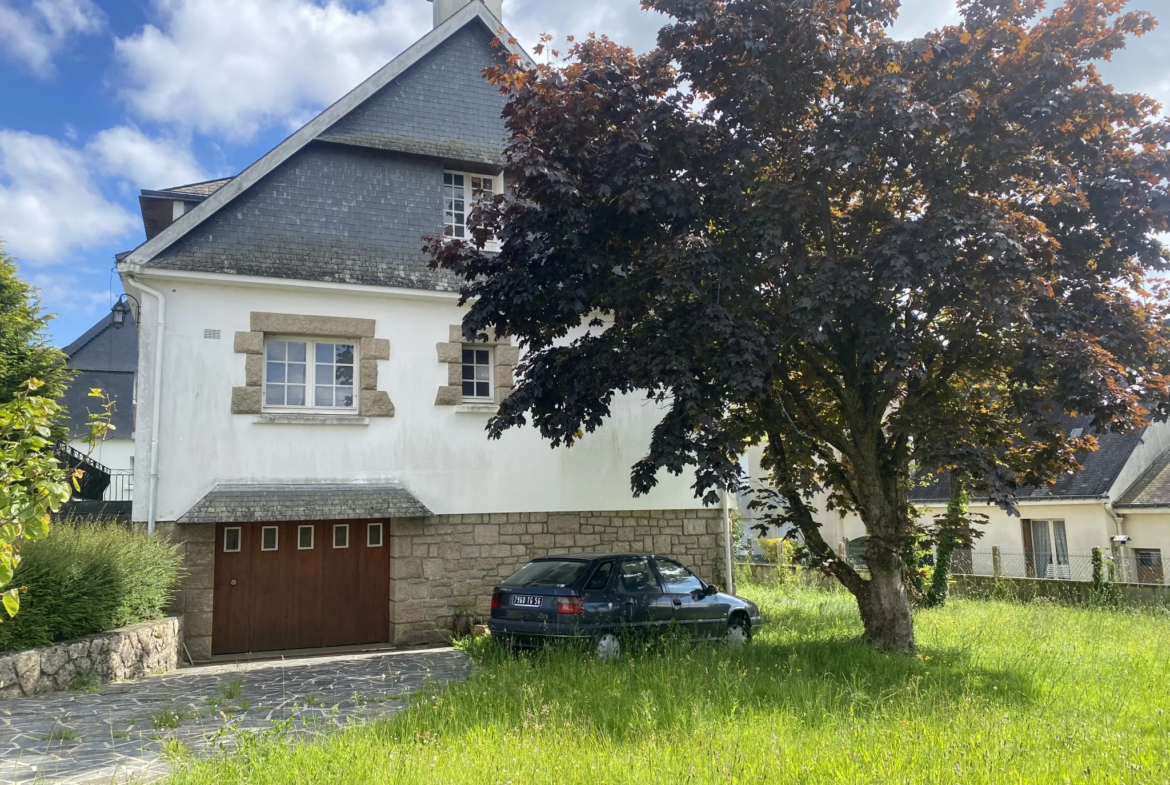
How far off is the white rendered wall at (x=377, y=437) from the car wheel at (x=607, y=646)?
4.42 metres

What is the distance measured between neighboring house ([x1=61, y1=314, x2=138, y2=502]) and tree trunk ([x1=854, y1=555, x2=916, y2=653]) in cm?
2688

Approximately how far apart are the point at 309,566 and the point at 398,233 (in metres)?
5.32

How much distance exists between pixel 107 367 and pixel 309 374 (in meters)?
22.5

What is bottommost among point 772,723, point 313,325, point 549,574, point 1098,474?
point 772,723

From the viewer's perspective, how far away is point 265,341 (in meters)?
12.7

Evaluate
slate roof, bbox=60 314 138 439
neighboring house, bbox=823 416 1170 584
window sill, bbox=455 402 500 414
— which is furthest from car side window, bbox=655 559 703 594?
slate roof, bbox=60 314 138 439

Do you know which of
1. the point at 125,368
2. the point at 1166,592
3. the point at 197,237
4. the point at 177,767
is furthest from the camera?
the point at 125,368

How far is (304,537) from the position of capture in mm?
12805

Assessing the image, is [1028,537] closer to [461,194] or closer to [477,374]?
[477,374]

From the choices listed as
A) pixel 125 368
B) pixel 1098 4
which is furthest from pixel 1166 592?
pixel 125 368

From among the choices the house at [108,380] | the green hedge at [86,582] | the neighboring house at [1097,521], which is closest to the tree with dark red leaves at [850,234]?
the green hedge at [86,582]

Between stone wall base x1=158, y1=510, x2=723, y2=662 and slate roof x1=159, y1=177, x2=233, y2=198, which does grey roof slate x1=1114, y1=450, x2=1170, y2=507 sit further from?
slate roof x1=159, y1=177, x2=233, y2=198

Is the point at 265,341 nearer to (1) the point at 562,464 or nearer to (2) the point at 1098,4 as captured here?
(1) the point at 562,464

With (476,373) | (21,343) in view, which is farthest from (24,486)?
(21,343)
